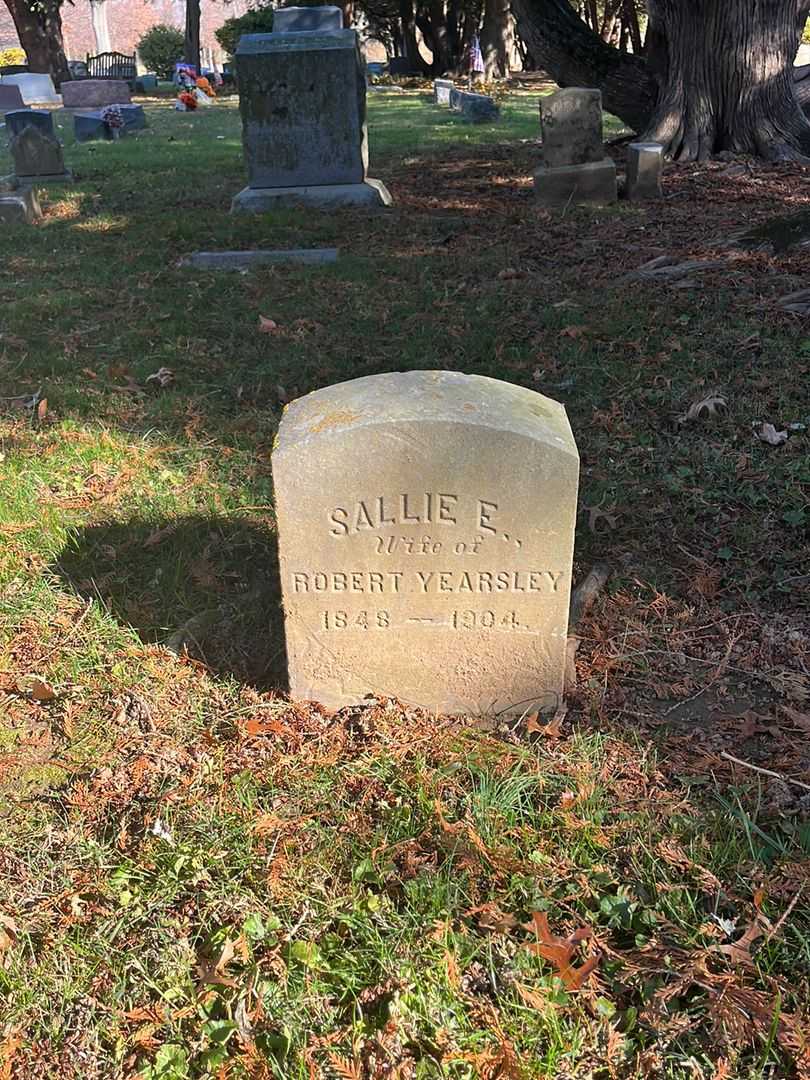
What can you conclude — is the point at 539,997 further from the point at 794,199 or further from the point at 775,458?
the point at 794,199

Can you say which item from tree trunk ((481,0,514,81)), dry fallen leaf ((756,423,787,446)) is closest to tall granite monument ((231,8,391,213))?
dry fallen leaf ((756,423,787,446))

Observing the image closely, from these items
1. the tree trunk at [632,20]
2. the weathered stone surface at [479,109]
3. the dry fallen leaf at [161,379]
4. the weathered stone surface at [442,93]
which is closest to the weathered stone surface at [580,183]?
the dry fallen leaf at [161,379]

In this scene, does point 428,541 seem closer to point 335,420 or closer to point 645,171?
point 335,420

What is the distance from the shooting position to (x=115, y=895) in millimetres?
2537

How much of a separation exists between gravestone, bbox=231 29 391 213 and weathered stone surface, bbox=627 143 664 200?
2.90 m

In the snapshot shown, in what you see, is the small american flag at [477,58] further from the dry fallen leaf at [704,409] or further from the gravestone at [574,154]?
the dry fallen leaf at [704,409]

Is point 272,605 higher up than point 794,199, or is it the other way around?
point 794,199

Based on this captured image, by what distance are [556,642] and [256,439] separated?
267cm

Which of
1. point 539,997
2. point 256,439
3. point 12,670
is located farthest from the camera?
point 256,439

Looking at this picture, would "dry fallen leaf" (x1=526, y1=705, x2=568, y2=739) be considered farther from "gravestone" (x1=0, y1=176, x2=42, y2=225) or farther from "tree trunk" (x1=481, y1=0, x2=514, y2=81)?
"tree trunk" (x1=481, y1=0, x2=514, y2=81)

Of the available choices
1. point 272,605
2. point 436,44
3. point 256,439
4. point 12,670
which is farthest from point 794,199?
point 436,44

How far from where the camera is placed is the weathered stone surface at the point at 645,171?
10.1 metres

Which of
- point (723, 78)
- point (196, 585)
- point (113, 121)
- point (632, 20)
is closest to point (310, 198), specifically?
point (723, 78)

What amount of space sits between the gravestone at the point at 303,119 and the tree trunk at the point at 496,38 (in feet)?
75.0
